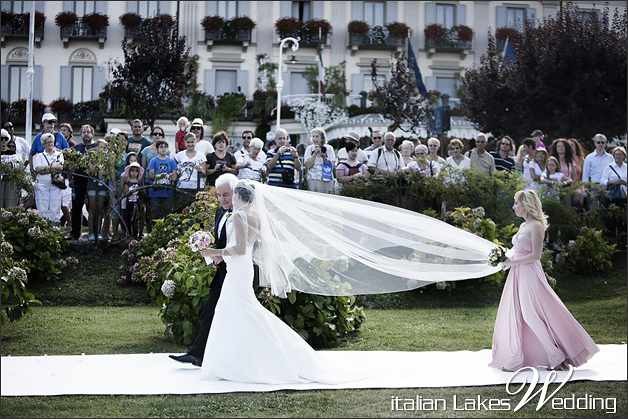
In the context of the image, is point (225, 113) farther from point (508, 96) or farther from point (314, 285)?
point (314, 285)

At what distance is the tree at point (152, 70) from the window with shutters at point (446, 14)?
55.8ft

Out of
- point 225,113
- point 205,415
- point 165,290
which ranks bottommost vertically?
point 205,415

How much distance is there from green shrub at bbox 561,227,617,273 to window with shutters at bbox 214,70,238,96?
Result: 88.9 feet

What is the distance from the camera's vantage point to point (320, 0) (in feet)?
139

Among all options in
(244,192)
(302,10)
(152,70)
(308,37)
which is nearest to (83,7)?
(302,10)

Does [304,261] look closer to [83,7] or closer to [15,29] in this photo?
[15,29]

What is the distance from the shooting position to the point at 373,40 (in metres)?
42.6

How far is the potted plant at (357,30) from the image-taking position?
42062mm

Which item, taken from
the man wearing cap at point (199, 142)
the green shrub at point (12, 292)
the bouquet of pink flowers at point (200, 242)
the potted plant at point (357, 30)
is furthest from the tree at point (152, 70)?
the bouquet of pink flowers at point (200, 242)

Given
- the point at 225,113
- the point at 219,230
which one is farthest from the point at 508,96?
the point at 219,230

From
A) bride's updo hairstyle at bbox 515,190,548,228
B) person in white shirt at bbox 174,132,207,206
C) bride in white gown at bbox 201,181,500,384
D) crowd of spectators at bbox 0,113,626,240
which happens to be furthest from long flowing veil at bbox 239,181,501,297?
person in white shirt at bbox 174,132,207,206

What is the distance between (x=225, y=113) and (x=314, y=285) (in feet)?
89.9

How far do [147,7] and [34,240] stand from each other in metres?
27.3

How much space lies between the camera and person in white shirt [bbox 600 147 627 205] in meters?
17.3
